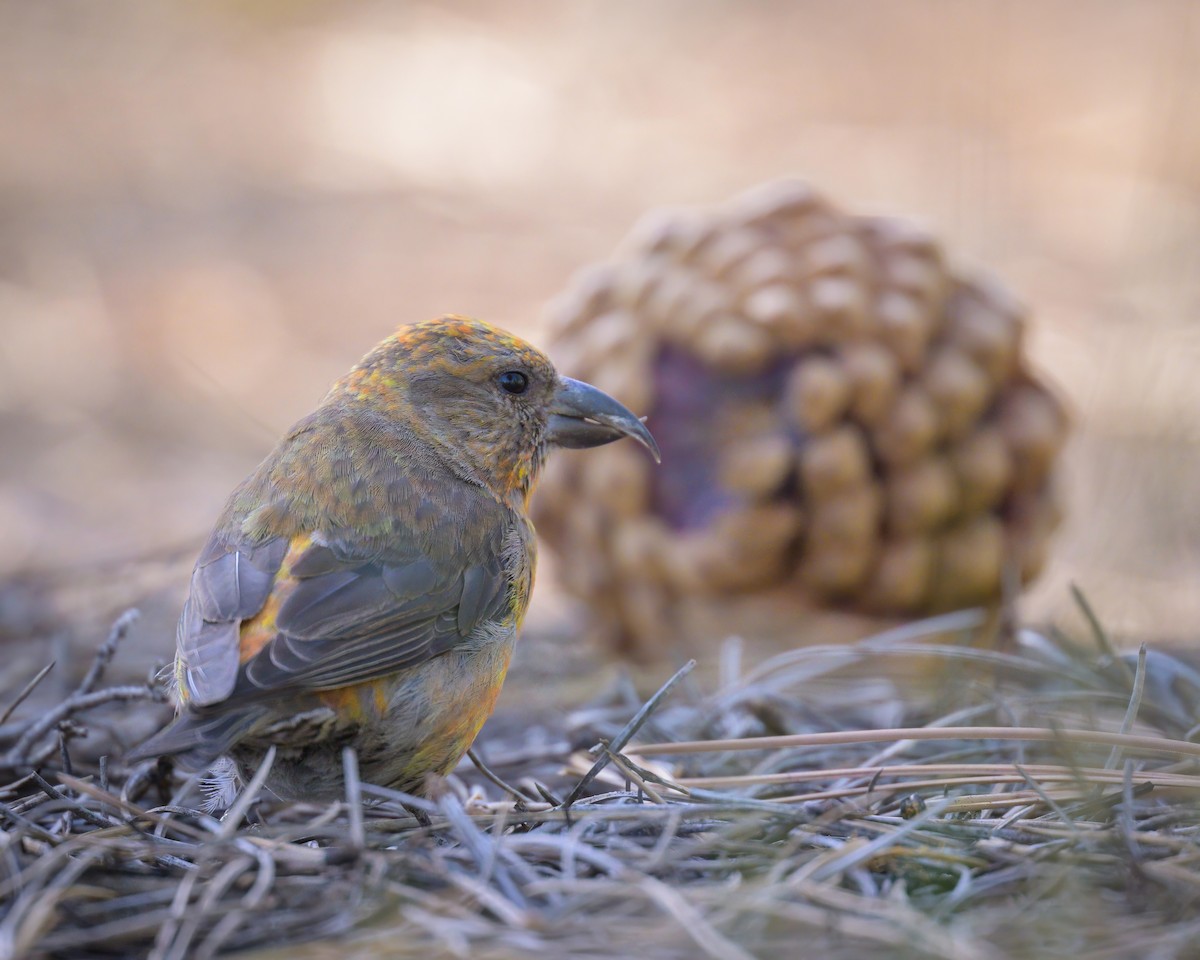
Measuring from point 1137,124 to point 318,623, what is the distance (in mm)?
6453

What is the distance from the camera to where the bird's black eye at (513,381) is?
2.91 metres

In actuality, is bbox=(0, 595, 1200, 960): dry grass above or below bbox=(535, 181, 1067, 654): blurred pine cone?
below

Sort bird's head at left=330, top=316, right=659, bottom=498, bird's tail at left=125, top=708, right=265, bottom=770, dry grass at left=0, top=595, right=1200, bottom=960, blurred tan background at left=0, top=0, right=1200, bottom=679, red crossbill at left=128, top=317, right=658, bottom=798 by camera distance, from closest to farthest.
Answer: dry grass at left=0, top=595, right=1200, bottom=960 → bird's tail at left=125, top=708, right=265, bottom=770 → red crossbill at left=128, top=317, right=658, bottom=798 → bird's head at left=330, top=316, right=659, bottom=498 → blurred tan background at left=0, top=0, right=1200, bottom=679

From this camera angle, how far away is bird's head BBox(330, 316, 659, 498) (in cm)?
285

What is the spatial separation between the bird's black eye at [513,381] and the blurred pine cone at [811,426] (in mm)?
734

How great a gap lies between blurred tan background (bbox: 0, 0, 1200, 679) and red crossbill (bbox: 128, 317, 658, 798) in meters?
1.12

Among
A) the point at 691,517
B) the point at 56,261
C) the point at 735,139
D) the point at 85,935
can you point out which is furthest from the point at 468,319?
the point at 735,139

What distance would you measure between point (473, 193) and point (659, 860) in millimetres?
6048

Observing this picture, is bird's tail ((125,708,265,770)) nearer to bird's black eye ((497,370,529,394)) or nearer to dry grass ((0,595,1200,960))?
dry grass ((0,595,1200,960))

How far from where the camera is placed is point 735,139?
25.9 ft

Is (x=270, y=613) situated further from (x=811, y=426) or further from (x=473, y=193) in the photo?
(x=473, y=193)

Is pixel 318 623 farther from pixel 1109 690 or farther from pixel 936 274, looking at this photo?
pixel 936 274

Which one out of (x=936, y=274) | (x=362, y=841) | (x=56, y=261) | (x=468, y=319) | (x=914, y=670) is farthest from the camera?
(x=56, y=261)

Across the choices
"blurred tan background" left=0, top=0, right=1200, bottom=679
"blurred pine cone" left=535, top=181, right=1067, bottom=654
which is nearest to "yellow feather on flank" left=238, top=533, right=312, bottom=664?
"blurred tan background" left=0, top=0, right=1200, bottom=679
